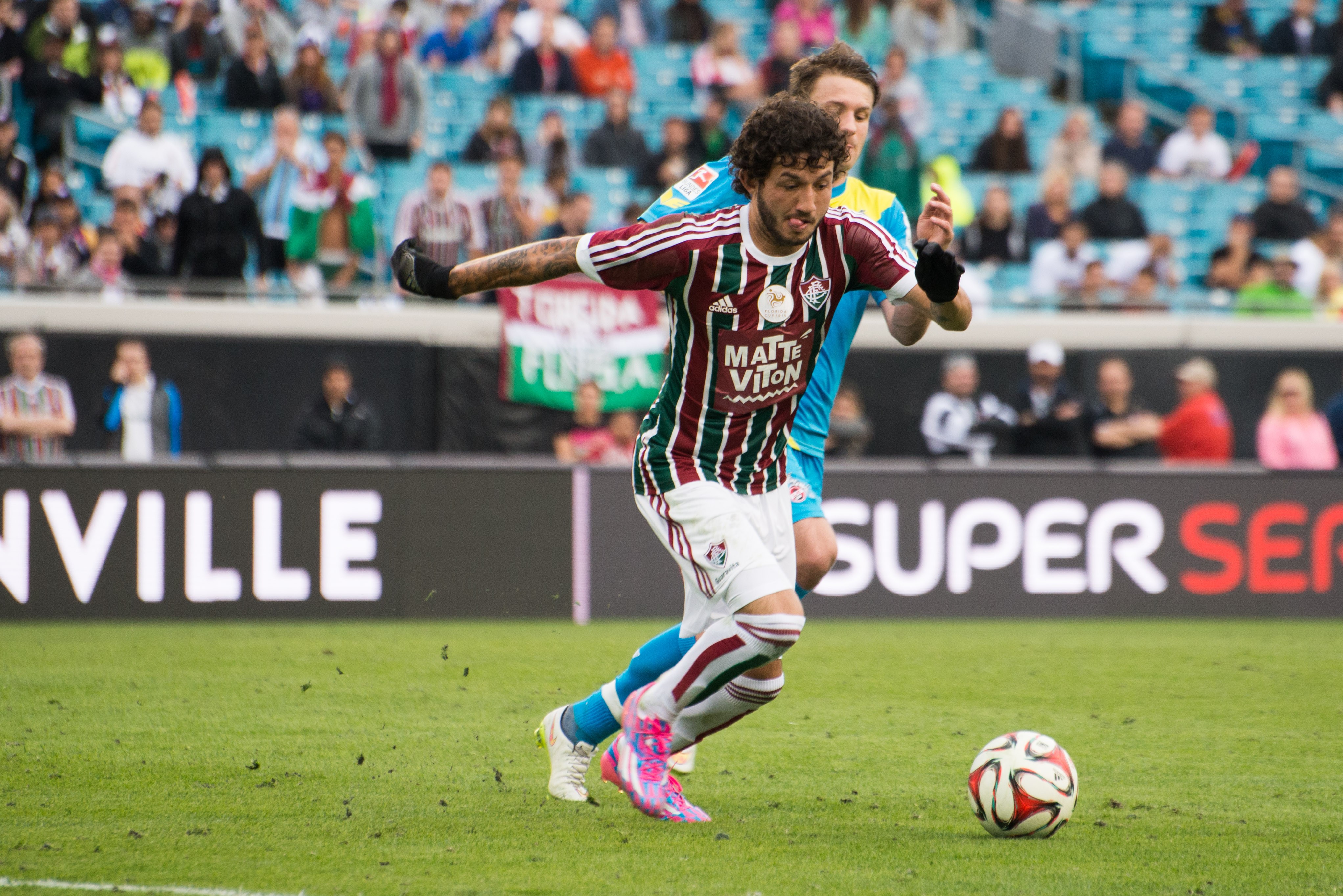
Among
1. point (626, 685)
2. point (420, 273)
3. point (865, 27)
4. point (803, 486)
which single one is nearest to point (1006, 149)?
point (865, 27)

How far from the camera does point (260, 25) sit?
15250 millimetres

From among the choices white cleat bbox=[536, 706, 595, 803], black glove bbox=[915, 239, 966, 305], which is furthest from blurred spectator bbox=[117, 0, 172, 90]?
black glove bbox=[915, 239, 966, 305]

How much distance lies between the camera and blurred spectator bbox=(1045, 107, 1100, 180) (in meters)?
16.2

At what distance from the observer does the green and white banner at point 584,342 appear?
13.1 m

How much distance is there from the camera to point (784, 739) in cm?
670

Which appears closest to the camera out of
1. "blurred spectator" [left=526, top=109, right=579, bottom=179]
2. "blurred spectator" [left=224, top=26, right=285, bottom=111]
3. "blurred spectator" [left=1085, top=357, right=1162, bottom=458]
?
"blurred spectator" [left=1085, top=357, right=1162, bottom=458]

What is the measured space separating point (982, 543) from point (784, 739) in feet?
17.7

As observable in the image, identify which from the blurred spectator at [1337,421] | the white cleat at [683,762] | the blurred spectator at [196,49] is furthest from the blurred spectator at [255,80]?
the white cleat at [683,762]

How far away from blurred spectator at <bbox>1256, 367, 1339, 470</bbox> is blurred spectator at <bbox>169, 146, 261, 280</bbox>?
810cm

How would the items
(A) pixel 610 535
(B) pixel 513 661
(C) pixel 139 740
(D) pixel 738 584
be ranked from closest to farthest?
(D) pixel 738 584 < (C) pixel 139 740 < (B) pixel 513 661 < (A) pixel 610 535

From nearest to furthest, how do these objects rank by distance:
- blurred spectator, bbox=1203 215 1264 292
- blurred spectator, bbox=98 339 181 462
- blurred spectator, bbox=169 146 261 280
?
blurred spectator, bbox=98 339 181 462, blurred spectator, bbox=169 146 261 280, blurred spectator, bbox=1203 215 1264 292

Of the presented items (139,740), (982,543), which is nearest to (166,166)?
(982,543)

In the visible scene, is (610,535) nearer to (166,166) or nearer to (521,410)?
(521,410)

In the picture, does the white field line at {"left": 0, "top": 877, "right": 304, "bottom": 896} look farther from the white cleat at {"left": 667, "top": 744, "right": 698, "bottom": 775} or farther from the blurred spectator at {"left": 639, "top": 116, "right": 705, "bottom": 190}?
the blurred spectator at {"left": 639, "top": 116, "right": 705, "bottom": 190}
